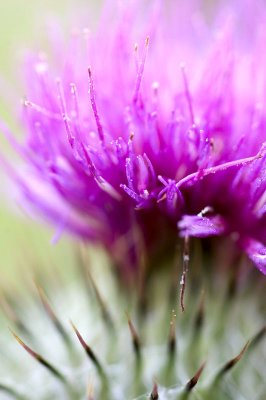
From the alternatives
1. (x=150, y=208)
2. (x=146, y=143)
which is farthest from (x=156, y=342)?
(x=146, y=143)

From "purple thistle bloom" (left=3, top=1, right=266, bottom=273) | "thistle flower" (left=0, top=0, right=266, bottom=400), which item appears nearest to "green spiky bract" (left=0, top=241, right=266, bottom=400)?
"thistle flower" (left=0, top=0, right=266, bottom=400)

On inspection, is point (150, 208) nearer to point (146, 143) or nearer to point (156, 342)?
point (146, 143)

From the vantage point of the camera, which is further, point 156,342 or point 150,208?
point 156,342

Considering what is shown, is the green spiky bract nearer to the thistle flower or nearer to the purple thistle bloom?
the thistle flower

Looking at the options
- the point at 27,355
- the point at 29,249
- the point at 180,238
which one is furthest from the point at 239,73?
the point at 27,355

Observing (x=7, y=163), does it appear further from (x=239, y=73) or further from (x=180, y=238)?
(x=239, y=73)
